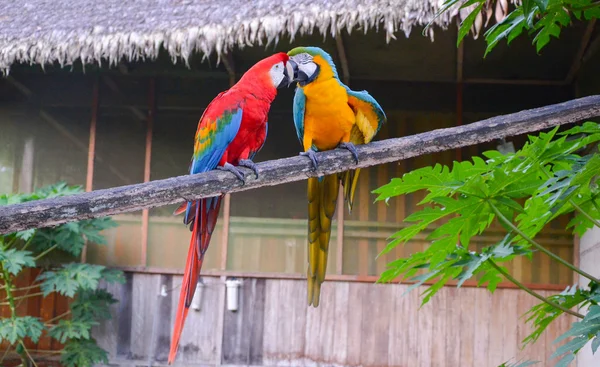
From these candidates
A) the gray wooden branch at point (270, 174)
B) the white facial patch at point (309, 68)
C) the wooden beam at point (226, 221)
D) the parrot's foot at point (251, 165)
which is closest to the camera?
the gray wooden branch at point (270, 174)

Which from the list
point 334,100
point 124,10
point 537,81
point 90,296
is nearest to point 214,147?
point 334,100

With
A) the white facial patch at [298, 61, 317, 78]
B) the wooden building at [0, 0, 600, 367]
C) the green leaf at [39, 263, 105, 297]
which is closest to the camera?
the white facial patch at [298, 61, 317, 78]

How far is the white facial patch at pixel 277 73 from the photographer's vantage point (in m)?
1.82

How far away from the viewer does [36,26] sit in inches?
171

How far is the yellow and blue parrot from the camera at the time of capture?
1.96 m

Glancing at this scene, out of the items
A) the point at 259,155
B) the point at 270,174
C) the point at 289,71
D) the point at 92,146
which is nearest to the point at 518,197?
the point at 270,174

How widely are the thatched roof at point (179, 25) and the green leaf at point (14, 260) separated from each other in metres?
1.03

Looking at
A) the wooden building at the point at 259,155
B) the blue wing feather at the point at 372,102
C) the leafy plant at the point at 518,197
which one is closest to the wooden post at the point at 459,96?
the wooden building at the point at 259,155

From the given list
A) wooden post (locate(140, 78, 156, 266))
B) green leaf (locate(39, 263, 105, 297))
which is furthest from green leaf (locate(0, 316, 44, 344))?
wooden post (locate(140, 78, 156, 266))

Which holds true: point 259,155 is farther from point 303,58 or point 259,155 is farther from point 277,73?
point 277,73

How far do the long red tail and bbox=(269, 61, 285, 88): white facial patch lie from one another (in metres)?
0.31

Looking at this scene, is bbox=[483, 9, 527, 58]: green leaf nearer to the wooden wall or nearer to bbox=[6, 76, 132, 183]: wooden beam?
the wooden wall

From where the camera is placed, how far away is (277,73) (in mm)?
1822

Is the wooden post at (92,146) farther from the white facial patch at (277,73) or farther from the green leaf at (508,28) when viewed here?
the green leaf at (508,28)
